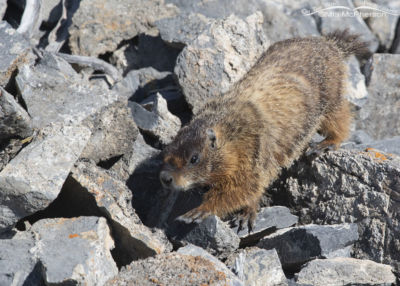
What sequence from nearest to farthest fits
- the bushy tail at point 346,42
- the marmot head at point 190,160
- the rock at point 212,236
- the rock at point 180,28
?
the rock at point 212,236 → the marmot head at point 190,160 → the bushy tail at point 346,42 → the rock at point 180,28

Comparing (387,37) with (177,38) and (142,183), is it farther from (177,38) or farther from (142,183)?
(142,183)

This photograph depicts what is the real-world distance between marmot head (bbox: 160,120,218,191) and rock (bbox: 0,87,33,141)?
1566 mm

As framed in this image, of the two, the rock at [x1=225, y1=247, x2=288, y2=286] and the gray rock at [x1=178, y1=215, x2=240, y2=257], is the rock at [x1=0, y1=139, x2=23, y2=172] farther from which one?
the rock at [x1=225, y1=247, x2=288, y2=286]

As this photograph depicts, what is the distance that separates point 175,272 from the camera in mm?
4223

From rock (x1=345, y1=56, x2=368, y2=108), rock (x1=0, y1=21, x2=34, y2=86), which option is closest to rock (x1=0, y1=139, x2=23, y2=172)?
rock (x1=0, y1=21, x2=34, y2=86)

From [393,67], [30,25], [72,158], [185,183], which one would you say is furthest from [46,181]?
[393,67]

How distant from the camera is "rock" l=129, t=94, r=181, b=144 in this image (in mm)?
6969

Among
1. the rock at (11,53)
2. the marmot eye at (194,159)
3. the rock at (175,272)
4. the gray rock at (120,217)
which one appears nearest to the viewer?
the rock at (175,272)

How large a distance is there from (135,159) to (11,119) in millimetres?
1810

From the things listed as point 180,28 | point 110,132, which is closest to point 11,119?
point 110,132

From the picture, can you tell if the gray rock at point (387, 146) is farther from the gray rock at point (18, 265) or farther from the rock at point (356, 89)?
the gray rock at point (18, 265)

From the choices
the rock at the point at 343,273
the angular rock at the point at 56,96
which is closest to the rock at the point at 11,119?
the angular rock at the point at 56,96

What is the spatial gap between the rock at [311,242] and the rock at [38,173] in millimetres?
2438

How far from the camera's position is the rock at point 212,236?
527cm
